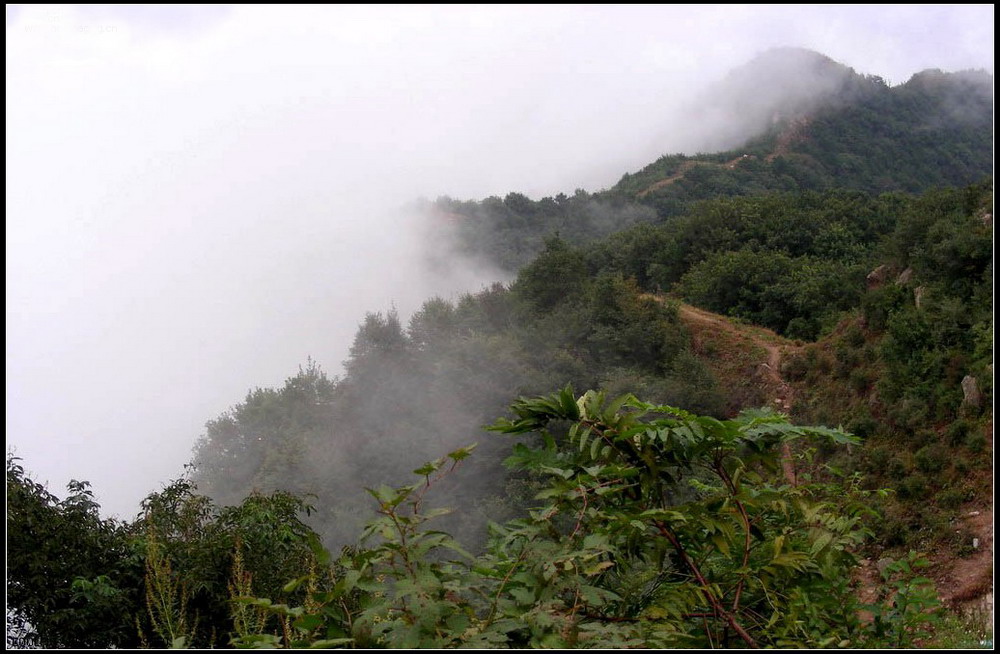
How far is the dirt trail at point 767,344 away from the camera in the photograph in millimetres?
15500

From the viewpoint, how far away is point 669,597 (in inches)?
67.1

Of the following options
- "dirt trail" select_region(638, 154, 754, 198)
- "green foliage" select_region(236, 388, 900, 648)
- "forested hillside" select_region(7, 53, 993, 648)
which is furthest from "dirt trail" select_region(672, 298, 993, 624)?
"dirt trail" select_region(638, 154, 754, 198)

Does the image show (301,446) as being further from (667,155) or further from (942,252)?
(667,155)

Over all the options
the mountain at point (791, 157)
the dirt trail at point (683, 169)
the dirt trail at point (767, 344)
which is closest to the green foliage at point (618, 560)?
the dirt trail at point (767, 344)

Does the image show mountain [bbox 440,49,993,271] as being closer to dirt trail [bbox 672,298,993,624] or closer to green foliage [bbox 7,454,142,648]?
dirt trail [bbox 672,298,993,624]

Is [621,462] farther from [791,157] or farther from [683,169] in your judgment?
[791,157]

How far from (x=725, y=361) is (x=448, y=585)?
55.4 feet

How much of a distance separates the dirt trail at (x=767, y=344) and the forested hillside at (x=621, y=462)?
0.11 m

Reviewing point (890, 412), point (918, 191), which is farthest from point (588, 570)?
point (918, 191)

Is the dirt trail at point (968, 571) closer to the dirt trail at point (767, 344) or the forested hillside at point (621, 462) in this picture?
the forested hillside at point (621, 462)

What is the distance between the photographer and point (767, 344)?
59.0 ft

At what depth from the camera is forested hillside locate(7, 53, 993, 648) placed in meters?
Result: 1.70

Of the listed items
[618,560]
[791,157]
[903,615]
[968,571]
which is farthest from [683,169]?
[618,560]

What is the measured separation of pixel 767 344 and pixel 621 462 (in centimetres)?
1713
